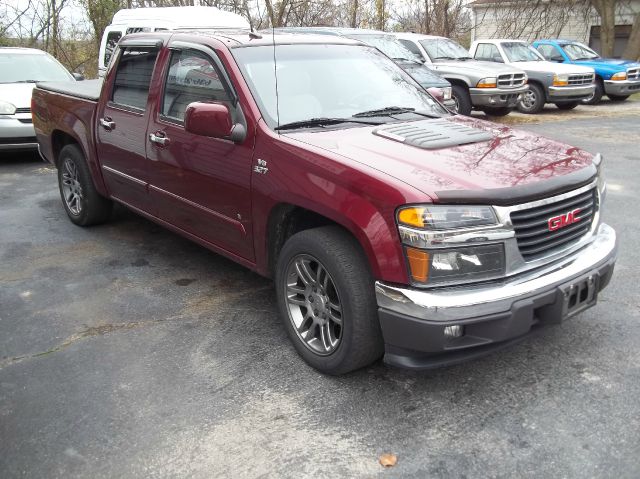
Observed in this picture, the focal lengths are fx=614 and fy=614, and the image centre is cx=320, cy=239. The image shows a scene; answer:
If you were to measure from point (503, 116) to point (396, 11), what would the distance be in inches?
476

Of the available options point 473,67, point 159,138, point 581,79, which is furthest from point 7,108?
point 581,79

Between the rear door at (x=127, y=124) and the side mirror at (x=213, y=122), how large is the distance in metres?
1.08

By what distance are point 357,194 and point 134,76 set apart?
273cm

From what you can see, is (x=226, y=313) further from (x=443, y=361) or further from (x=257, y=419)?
(x=443, y=361)

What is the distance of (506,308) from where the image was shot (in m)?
2.74

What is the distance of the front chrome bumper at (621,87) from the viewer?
16.2 meters

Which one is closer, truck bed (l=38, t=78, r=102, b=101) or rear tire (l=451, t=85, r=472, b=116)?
truck bed (l=38, t=78, r=102, b=101)

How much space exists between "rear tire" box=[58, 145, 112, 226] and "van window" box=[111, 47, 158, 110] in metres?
0.98

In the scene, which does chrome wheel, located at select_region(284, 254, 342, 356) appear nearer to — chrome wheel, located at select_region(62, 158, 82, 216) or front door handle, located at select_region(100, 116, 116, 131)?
front door handle, located at select_region(100, 116, 116, 131)

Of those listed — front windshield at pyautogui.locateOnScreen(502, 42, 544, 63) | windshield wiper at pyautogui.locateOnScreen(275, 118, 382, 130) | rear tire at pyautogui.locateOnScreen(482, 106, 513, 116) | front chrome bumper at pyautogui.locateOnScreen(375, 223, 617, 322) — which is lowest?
front chrome bumper at pyautogui.locateOnScreen(375, 223, 617, 322)

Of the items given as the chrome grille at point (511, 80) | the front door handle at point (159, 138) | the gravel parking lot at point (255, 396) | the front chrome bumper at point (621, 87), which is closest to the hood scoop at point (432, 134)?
the gravel parking lot at point (255, 396)

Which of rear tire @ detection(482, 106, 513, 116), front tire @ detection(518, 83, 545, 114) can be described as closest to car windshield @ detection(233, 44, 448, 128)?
rear tire @ detection(482, 106, 513, 116)

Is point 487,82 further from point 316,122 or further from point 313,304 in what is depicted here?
point 313,304

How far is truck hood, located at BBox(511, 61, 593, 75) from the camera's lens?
14.4 m
